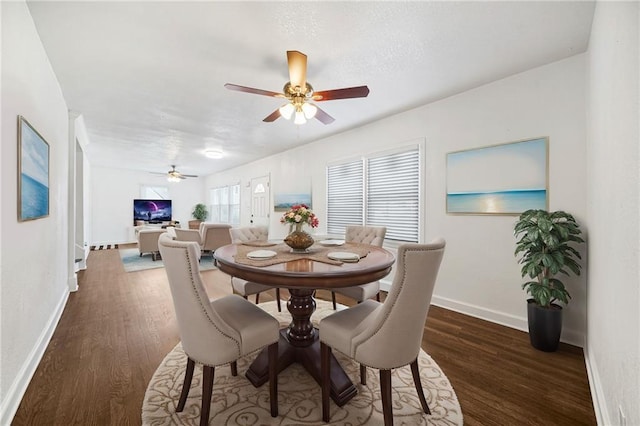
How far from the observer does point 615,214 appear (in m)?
1.32

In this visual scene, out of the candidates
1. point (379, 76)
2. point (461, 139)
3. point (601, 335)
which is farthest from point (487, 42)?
point (601, 335)

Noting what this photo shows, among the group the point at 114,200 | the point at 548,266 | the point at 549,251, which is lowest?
the point at 548,266

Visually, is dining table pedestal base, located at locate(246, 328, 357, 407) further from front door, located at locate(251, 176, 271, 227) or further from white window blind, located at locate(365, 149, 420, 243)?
front door, located at locate(251, 176, 271, 227)

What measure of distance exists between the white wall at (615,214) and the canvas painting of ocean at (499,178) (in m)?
0.59

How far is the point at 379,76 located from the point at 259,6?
1357mm

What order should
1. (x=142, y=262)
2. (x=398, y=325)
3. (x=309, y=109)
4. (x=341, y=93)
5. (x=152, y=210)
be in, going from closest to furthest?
1. (x=398, y=325)
2. (x=341, y=93)
3. (x=309, y=109)
4. (x=142, y=262)
5. (x=152, y=210)

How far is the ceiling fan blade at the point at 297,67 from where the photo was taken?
76.3 inches

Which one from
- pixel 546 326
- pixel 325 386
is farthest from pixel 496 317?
pixel 325 386

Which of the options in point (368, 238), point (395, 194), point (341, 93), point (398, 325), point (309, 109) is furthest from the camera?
point (395, 194)

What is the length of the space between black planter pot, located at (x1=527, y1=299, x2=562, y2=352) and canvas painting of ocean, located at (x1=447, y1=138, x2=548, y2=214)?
3.06ft

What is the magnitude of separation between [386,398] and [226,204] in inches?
335

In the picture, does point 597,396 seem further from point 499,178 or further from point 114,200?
point 114,200

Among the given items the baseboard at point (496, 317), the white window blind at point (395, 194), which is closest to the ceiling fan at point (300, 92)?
the white window blind at point (395, 194)

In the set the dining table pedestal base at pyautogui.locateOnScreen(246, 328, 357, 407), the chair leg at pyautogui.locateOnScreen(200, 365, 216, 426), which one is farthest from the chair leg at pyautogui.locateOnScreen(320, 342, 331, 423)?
the chair leg at pyautogui.locateOnScreen(200, 365, 216, 426)
